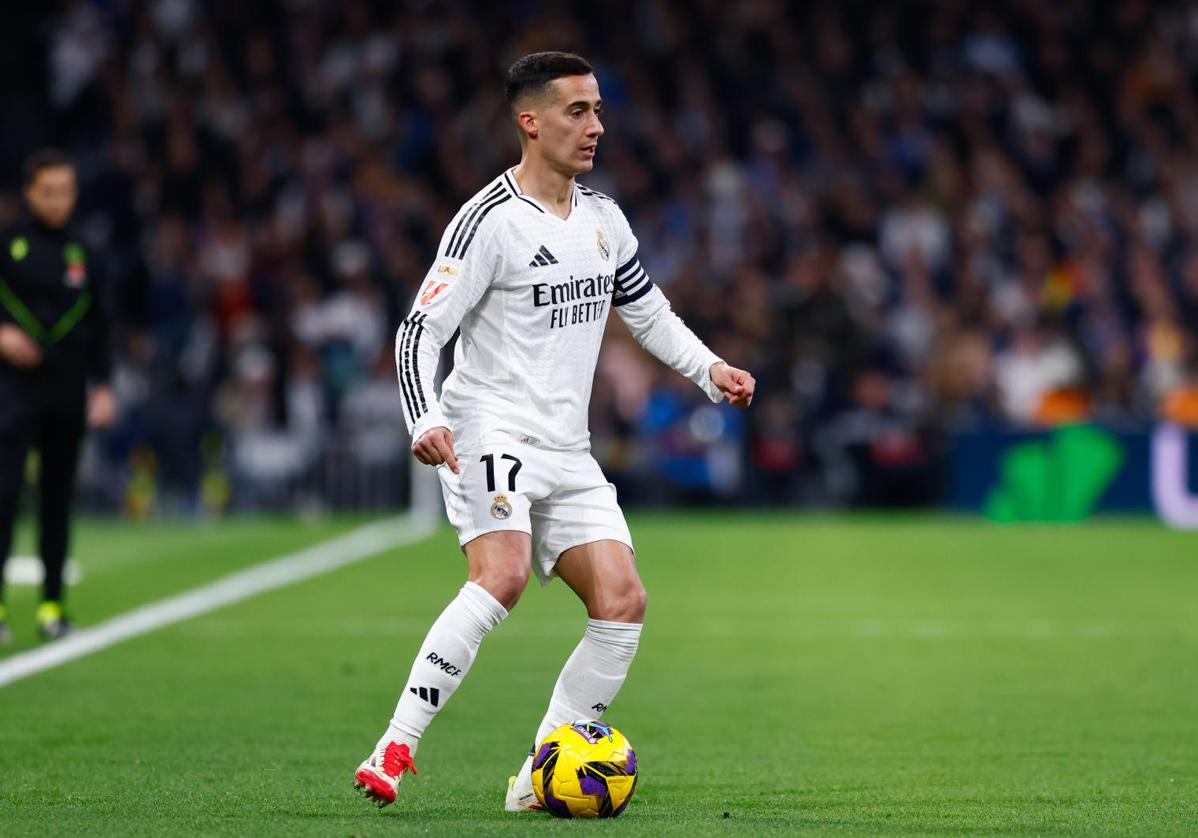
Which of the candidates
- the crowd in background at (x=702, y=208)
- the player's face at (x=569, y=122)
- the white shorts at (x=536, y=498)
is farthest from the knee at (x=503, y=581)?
the crowd in background at (x=702, y=208)

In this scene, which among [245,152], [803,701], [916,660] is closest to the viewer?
[803,701]

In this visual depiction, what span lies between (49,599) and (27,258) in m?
1.72

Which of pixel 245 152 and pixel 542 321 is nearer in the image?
pixel 542 321

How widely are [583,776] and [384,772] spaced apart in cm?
57

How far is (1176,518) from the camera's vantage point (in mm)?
19422

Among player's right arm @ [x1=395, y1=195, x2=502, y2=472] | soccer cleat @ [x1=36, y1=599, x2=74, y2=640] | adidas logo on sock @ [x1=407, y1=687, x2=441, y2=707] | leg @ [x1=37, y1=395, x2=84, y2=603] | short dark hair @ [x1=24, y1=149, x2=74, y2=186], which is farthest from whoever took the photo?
soccer cleat @ [x1=36, y1=599, x2=74, y2=640]

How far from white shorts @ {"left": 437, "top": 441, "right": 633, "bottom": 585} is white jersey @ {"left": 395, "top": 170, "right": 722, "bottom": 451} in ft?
0.19

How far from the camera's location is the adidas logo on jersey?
19.7 ft

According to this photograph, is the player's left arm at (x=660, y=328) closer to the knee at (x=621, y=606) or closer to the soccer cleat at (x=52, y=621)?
the knee at (x=621, y=606)

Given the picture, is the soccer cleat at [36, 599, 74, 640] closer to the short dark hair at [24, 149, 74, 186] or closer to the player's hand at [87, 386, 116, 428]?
the player's hand at [87, 386, 116, 428]

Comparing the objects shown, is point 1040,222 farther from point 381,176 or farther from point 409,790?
point 409,790

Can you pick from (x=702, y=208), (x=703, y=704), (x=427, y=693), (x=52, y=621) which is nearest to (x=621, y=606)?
(x=427, y=693)

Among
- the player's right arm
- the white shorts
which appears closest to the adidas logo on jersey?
the player's right arm

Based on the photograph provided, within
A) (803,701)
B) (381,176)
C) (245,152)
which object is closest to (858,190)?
(381,176)
